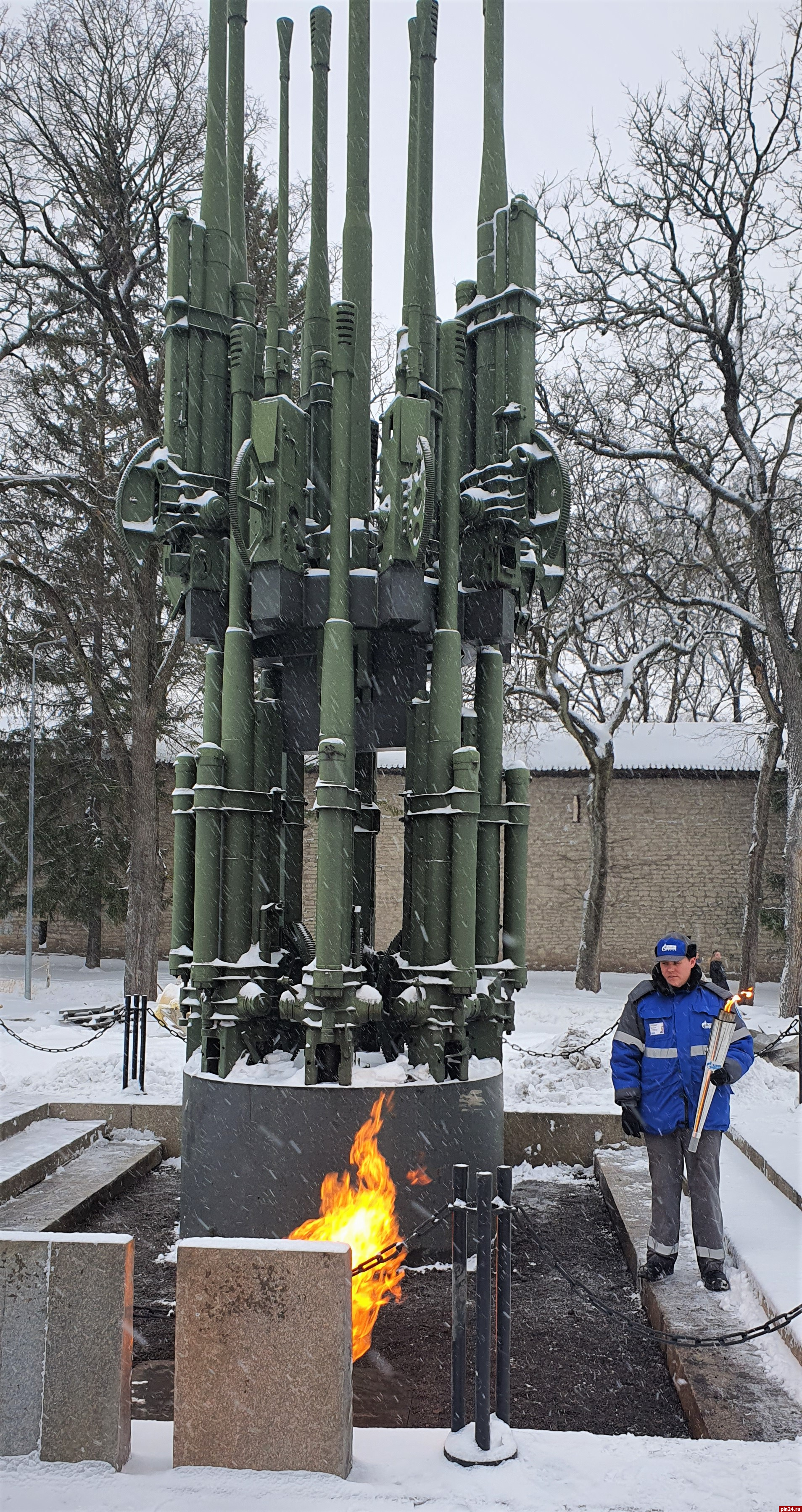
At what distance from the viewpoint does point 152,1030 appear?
15.3m

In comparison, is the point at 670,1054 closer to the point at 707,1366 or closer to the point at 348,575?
the point at 707,1366

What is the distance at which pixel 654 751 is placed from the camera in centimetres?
2764

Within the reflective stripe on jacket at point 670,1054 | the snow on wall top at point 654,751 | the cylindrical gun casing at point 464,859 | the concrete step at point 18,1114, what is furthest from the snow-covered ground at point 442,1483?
the snow on wall top at point 654,751

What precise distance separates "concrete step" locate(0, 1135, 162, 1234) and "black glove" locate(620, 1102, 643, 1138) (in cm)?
335

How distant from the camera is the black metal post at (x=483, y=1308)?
395 centimetres

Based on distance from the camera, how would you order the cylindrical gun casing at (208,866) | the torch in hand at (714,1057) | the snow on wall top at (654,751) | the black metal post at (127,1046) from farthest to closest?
1. the snow on wall top at (654,751)
2. the black metal post at (127,1046)
3. the cylindrical gun casing at (208,866)
4. the torch in hand at (714,1057)

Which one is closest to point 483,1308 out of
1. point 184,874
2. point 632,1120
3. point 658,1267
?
point 632,1120

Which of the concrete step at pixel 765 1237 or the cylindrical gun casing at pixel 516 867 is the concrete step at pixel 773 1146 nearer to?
the concrete step at pixel 765 1237

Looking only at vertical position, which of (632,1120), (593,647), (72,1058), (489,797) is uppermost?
(593,647)

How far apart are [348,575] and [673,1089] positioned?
11.7 ft

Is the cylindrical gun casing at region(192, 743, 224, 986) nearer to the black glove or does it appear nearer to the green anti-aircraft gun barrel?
the green anti-aircraft gun barrel

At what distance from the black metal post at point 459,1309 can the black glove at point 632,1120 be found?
2.22 metres

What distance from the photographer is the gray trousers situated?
607cm

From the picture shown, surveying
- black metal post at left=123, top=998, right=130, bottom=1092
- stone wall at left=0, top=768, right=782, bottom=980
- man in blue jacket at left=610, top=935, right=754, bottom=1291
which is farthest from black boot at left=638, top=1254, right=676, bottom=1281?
stone wall at left=0, top=768, right=782, bottom=980
